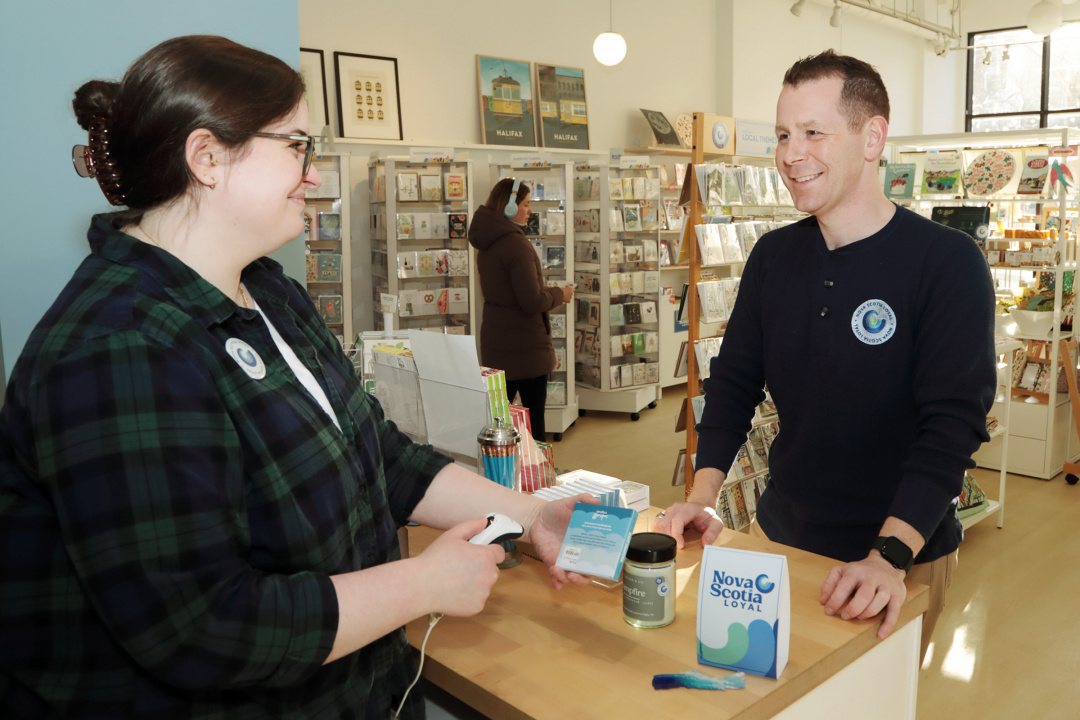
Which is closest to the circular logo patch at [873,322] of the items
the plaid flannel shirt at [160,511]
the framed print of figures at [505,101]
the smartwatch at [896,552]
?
the smartwatch at [896,552]

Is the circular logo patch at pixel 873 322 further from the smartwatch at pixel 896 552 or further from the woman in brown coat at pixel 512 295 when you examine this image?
the woman in brown coat at pixel 512 295

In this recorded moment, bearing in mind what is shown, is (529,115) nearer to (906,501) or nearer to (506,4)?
(506,4)

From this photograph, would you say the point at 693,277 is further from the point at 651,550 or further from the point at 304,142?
the point at 304,142

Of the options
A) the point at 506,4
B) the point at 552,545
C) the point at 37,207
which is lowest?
the point at 552,545

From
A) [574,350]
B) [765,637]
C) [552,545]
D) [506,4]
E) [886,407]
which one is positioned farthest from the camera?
[506,4]

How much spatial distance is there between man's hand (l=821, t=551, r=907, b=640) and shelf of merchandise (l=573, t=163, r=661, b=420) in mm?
5746

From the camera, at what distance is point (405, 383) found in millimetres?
2049

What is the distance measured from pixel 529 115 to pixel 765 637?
7452 millimetres

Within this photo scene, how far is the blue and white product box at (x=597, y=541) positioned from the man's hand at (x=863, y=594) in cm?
36

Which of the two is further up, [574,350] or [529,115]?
[529,115]

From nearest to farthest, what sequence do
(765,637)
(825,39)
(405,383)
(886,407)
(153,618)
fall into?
(153,618) → (765,637) → (886,407) → (405,383) → (825,39)

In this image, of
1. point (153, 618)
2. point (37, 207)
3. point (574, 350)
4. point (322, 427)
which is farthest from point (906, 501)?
point (574, 350)

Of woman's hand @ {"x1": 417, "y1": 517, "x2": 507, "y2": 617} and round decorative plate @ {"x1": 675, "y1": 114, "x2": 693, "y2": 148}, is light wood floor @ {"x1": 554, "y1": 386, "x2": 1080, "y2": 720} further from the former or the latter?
round decorative plate @ {"x1": 675, "y1": 114, "x2": 693, "y2": 148}

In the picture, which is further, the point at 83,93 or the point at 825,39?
the point at 825,39
